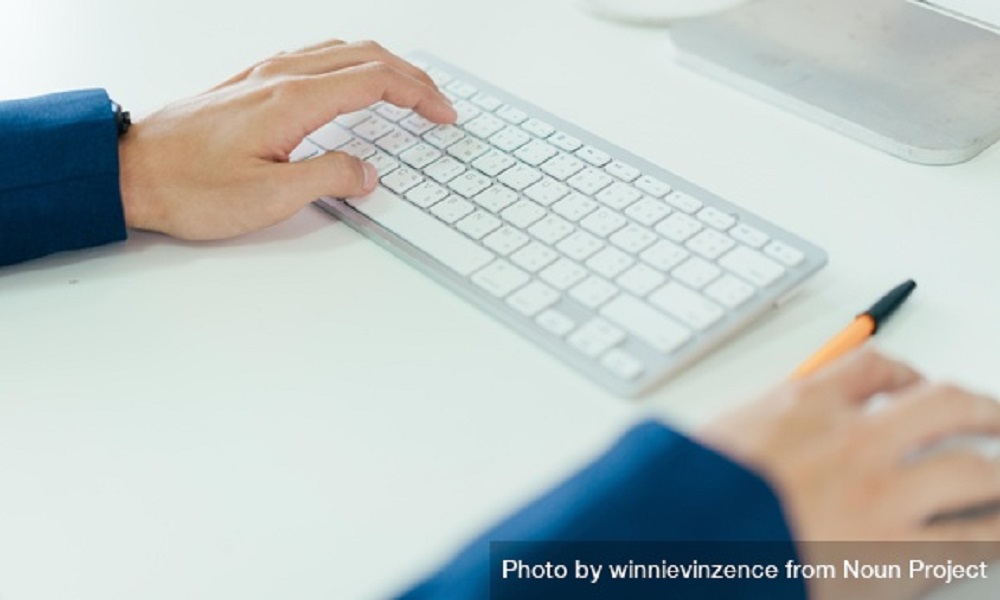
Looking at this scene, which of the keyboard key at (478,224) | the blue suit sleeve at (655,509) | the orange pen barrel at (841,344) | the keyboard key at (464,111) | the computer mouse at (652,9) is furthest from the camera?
the computer mouse at (652,9)

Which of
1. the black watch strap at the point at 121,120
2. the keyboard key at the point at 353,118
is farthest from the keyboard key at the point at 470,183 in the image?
the black watch strap at the point at 121,120

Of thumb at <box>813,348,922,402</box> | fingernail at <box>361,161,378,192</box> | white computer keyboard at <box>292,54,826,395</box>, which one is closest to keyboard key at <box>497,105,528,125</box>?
white computer keyboard at <box>292,54,826,395</box>

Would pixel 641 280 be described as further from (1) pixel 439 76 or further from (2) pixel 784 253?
(1) pixel 439 76

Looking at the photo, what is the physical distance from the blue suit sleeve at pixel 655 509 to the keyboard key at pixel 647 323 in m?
0.13

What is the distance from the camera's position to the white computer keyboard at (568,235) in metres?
0.63

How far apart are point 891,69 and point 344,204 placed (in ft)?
1.28

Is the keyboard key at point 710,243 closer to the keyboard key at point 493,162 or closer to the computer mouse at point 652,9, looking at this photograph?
the keyboard key at point 493,162

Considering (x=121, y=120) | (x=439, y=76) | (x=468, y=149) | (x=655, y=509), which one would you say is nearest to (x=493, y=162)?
(x=468, y=149)

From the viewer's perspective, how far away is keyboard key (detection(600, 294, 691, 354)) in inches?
24.4

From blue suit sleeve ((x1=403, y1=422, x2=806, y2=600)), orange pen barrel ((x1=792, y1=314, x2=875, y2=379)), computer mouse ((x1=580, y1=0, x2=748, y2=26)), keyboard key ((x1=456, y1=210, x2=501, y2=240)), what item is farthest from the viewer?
computer mouse ((x1=580, y1=0, x2=748, y2=26))

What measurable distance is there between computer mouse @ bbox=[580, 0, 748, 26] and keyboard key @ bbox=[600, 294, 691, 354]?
38 centimetres

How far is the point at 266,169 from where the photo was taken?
2.46 feet

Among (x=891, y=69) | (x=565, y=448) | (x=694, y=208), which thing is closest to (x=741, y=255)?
(x=694, y=208)

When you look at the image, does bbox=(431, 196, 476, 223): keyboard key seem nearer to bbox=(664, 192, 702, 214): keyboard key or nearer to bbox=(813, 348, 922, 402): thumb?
bbox=(664, 192, 702, 214): keyboard key
